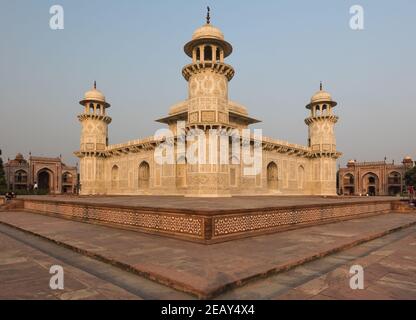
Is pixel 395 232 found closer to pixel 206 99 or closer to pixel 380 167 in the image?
pixel 206 99

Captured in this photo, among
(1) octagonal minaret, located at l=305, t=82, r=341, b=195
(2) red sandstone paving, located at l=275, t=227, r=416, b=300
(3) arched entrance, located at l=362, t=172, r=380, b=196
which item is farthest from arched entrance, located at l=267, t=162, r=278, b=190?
(3) arched entrance, located at l=362, t=172, r=380, b=196

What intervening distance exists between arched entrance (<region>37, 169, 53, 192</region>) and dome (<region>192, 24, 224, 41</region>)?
119 feet

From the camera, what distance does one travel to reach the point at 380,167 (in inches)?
1804

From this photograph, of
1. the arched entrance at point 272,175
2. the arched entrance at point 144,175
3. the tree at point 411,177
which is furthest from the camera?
the tree at point 411,177

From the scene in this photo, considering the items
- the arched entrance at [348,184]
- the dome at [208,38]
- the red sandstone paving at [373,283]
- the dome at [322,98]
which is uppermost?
the dome at [208,38]

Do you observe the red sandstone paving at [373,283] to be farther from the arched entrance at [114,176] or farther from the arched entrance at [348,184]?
the arched entrance at [348,184]

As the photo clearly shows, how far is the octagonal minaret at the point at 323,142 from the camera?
2928 cm

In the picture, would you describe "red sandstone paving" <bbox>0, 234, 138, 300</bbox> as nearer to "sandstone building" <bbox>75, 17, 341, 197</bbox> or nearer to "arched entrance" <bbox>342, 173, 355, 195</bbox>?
"sandstone building" <bbox>75, 17, 341, 197</bbox>

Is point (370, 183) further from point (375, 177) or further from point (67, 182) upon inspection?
point (67, 182)

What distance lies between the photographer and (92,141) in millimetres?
28547

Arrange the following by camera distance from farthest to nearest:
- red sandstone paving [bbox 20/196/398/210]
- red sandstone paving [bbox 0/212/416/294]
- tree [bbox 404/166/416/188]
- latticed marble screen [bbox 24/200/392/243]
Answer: tree [bbox 404/166/416/188] → red sandstone paving [bbox 20/196/398/210] → latticed marble screen [bbox 24/200/392/243] → red sandstone paving [bbox 0/212/416/294]

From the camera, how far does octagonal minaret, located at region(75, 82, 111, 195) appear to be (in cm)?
2831

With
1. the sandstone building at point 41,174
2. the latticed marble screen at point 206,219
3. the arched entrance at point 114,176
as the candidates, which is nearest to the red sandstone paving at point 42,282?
the latticed marble screen at point 206,219

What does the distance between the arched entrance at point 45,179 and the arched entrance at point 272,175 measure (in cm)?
3485
